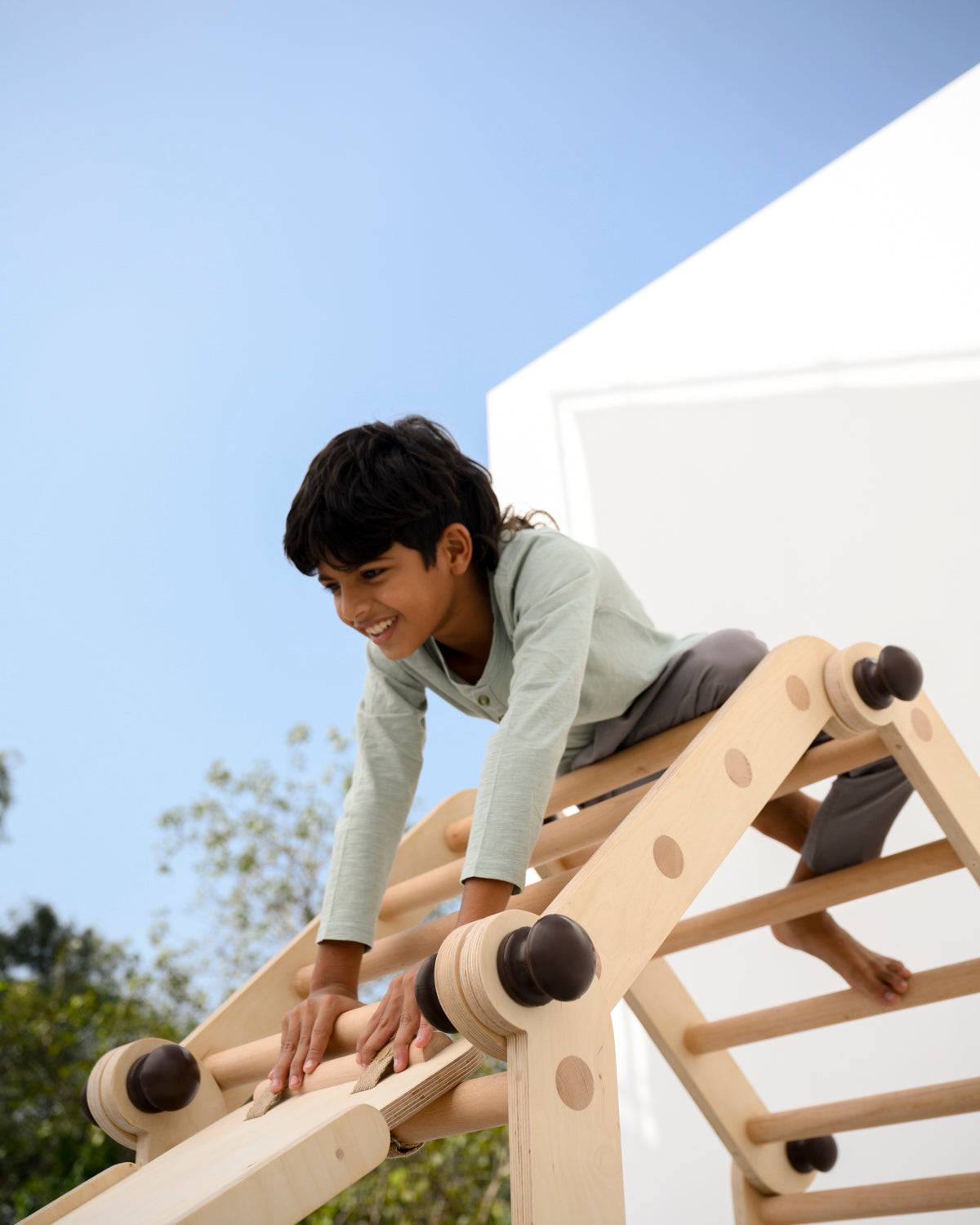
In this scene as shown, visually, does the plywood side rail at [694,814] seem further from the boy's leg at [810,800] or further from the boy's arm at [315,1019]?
the boy's arm at [315,1019]

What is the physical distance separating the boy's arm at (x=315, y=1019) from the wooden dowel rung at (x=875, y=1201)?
0.72m

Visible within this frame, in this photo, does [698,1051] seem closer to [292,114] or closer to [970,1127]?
[970,1127]

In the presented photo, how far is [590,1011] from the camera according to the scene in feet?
2.34

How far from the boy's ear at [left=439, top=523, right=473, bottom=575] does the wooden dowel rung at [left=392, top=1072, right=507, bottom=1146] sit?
0.65m

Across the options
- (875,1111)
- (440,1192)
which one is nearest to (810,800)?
(875,1111)

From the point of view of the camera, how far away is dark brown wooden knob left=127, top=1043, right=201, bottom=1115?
3.71 ft

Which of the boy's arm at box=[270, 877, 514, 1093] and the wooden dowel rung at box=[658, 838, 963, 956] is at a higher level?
the boy's arm at box=[270, 877, 514, 1093]

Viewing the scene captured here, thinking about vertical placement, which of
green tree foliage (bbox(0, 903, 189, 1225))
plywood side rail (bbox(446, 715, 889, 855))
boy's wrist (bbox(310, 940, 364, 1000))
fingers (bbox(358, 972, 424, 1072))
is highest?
fingers (bbox(358, 972, 424, 1072))

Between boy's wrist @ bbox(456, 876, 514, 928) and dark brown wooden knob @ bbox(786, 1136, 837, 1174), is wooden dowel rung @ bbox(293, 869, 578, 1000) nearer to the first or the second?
boy's wrist @ bbox(456, 876, 514, 928)

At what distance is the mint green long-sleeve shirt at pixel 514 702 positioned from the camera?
101 cm

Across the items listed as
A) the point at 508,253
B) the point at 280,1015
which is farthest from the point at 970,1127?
the point at 508,253

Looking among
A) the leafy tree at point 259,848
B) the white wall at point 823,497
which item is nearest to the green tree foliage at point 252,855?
the leafy tree at point 259,848

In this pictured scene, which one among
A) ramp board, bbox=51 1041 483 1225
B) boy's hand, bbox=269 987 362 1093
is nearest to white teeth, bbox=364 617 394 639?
boy's hand, bbox=269 987 362 1093

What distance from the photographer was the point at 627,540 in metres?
2.75
